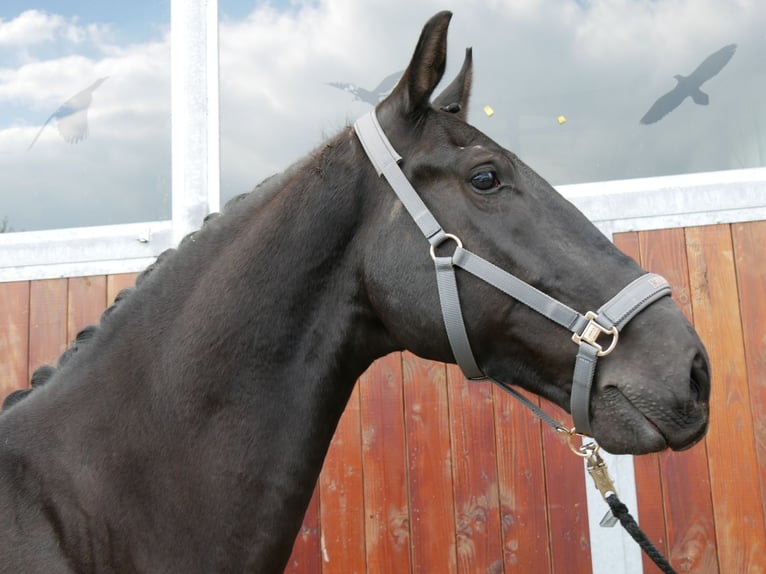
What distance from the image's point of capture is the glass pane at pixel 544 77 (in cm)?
358

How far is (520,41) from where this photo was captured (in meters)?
3.81

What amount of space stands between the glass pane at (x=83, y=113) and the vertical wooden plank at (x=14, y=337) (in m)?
0.53

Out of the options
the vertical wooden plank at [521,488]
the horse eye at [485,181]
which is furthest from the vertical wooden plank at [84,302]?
the horse eye at [485,181]

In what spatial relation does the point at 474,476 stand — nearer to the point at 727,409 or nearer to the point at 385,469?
the point at 385,469

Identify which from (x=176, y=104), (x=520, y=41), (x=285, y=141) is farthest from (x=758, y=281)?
(x=176, y=104)

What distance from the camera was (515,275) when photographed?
5.25ft

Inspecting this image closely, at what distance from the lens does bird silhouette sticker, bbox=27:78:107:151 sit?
13.3 feet

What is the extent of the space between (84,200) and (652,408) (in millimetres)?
3638

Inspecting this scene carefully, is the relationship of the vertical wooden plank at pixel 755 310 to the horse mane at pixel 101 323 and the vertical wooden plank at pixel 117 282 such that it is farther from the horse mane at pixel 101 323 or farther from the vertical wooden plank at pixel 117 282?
the vertical wooden plank at pixel 117 282

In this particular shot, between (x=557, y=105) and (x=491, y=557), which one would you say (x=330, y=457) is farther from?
(x=557, y=105)

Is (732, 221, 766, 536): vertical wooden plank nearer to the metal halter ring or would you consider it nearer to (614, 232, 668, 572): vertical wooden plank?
(614, 232, 668, 572): vertical wooden plank

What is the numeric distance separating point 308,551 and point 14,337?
1992 mm

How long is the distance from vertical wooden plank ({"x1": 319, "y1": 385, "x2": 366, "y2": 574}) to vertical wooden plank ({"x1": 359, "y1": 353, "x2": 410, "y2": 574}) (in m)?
0.04

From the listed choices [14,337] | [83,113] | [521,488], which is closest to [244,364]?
[521,488]
